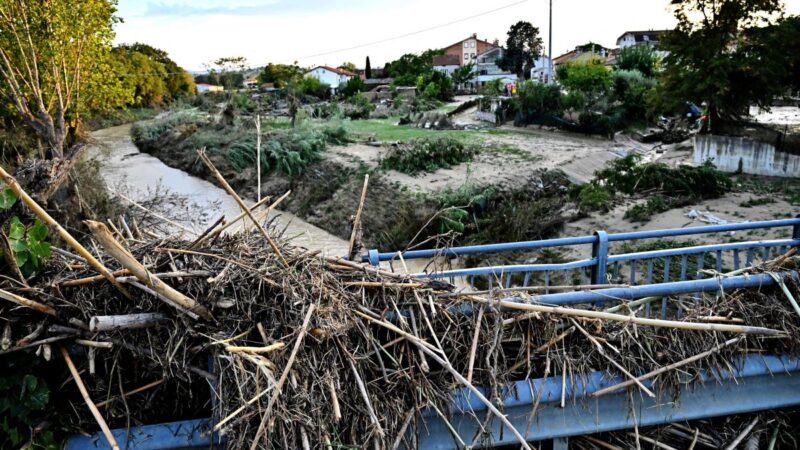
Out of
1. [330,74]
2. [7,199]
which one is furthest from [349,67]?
[7,199]

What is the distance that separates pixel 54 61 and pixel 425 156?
1006 centimetres

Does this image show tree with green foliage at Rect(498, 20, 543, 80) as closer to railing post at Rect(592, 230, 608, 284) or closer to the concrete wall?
the concrete wall

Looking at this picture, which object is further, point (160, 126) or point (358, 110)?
point (358, 110)

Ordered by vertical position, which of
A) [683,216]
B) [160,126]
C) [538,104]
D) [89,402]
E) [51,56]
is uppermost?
[51,56]

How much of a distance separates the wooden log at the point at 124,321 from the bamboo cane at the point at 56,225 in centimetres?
13

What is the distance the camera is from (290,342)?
2473 millimetres

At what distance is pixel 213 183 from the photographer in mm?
22203

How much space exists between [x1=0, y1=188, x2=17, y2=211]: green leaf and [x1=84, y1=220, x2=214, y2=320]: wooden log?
2.00ft

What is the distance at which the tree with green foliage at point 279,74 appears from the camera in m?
62.0

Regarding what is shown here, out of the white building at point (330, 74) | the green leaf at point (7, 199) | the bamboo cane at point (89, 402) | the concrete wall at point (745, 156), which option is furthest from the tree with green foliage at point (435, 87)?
the bamboo cane at point (89, 402)

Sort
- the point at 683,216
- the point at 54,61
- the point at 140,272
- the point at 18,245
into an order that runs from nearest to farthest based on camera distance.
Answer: the point at 140,272 < the point at 18,245 < the point at 683,216 < the point at 54,61

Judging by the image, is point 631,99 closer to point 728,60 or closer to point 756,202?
point 728,60

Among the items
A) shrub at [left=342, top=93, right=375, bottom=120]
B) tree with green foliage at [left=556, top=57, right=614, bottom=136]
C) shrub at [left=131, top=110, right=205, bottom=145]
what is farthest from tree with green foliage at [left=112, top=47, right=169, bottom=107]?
tree with green foliage at [left=556, top=57, right=614, bottom=136]

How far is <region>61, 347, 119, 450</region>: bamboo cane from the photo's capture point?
2.32 m
